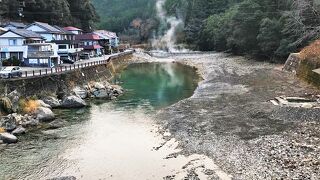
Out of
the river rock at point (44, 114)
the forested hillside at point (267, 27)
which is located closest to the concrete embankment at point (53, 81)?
the river rock at point (44, 114)

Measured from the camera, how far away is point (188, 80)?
49.6 m

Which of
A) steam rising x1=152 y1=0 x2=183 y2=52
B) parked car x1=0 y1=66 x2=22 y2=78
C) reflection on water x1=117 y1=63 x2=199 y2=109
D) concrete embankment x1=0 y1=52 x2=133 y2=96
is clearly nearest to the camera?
concrete embankment x1=0 y1=52 x2=133 y2=96

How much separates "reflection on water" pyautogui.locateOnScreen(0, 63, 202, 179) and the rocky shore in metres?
0.95

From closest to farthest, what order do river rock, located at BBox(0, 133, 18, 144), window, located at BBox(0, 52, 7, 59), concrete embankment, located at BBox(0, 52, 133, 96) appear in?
river rock, located at BBox(0, 133, 18, 144) < concrete embankment, located at BBox(0, 52, 133, 96) < window, located at BBox(0, 52, 7, 59)

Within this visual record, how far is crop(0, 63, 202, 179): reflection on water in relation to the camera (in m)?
19.2

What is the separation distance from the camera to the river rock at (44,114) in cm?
2889

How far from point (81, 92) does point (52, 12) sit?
42.2 m

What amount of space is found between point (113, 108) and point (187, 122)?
8564 millimetres

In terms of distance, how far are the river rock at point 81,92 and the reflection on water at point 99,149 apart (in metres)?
3.07

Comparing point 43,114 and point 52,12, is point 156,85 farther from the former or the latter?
point 52,12

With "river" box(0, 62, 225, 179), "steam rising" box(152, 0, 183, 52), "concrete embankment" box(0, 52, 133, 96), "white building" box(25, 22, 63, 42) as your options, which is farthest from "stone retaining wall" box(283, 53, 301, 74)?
"steam rising" box(152, 0, 183, 52)

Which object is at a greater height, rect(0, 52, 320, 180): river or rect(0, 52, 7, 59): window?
rect(0, 52, 7, 59): window

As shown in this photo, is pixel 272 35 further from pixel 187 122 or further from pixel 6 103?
pixel 6 103

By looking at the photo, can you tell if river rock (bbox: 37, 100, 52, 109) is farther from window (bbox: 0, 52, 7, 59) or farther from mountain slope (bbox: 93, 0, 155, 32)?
mountain slope (bbox: 93, 0, 155, 32)
